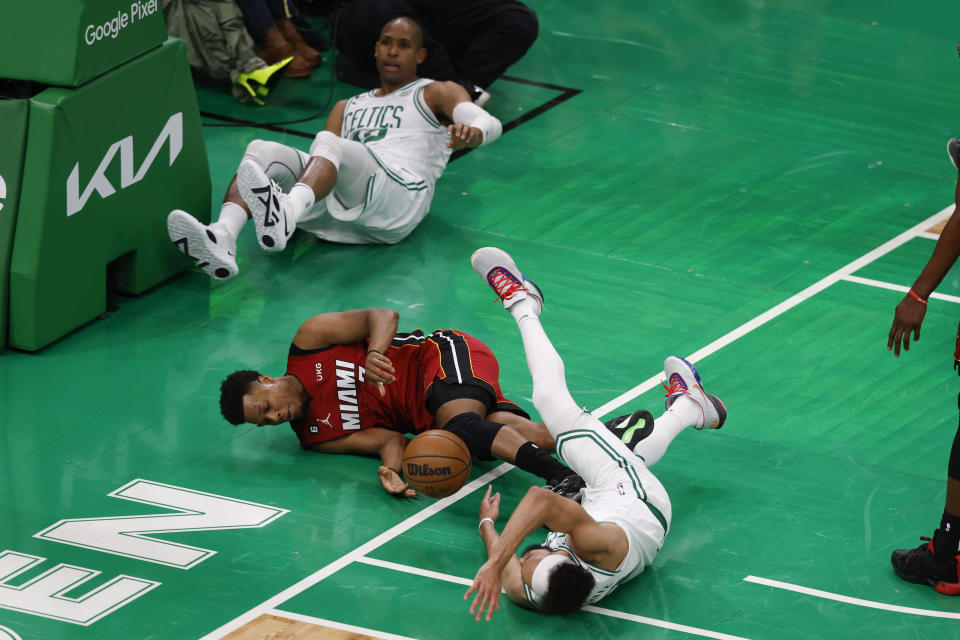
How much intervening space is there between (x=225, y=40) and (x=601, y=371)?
5.59m

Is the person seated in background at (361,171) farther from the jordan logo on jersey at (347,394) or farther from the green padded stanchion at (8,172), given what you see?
the jordan logo on jersey at (347,394)

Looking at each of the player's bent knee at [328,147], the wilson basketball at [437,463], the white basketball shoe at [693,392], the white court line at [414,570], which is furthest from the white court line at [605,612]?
the player's bent knee at [328,147]

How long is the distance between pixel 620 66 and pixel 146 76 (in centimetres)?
543

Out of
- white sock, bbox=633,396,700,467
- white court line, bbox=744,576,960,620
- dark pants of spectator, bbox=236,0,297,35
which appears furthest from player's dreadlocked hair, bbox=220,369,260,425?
dark pants of spectator, bbox=236,0,297,35

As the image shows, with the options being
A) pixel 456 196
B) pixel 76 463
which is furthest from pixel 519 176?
pixel 76 463

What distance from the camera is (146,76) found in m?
9.35

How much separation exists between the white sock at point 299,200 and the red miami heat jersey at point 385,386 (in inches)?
75.2

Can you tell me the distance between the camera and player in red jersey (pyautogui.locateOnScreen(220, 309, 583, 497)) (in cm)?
757

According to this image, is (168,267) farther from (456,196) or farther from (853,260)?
(853,260)

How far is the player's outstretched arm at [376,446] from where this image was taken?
7.69 meters

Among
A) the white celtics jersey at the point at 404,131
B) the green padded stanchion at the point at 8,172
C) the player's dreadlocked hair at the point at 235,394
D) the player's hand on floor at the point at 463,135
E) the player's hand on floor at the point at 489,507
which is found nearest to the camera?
the player's hand on floor at the point at 489,507

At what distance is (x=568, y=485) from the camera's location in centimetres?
733

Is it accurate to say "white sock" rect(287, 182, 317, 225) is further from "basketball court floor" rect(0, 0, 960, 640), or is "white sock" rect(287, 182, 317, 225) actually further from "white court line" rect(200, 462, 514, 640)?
"white court line" rect(200, 462, 514, 640)

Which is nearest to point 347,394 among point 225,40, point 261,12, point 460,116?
point 460,116
